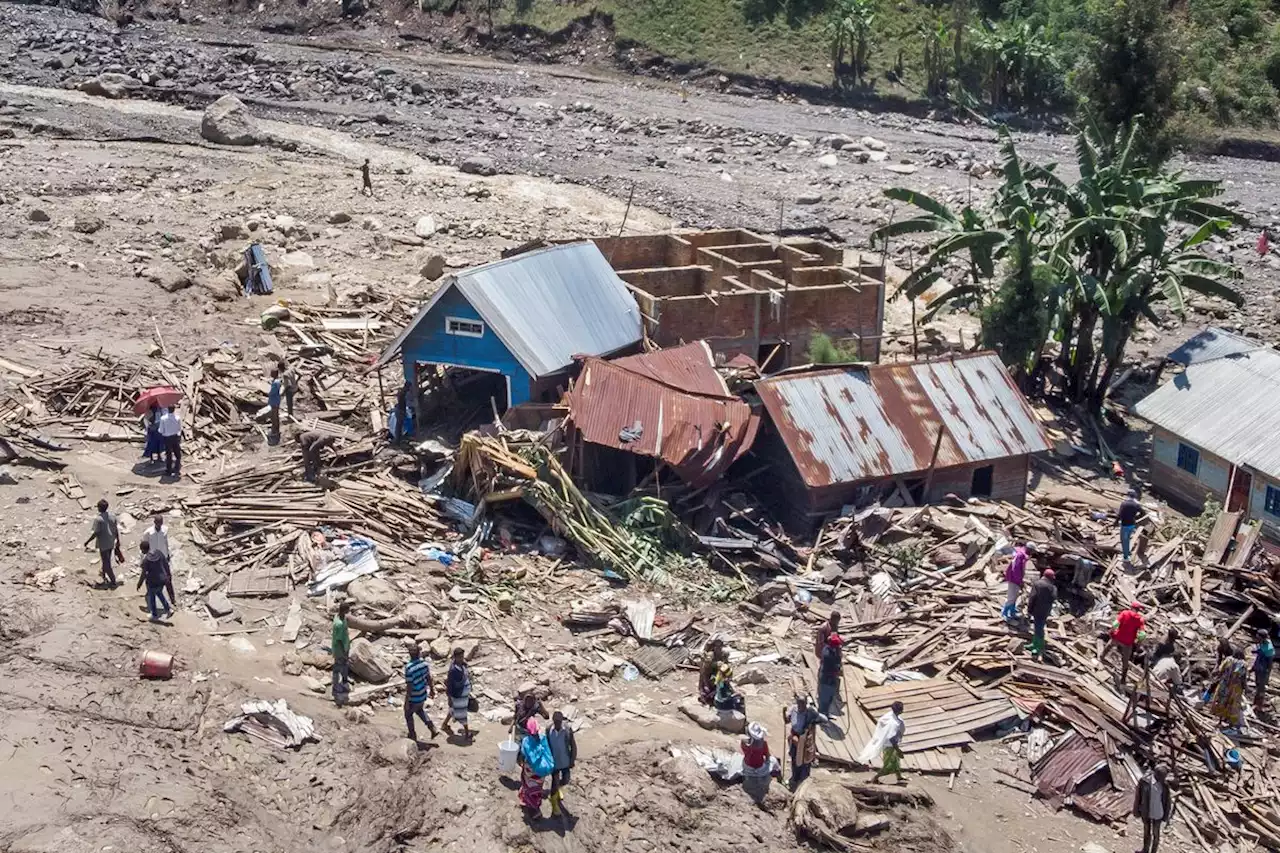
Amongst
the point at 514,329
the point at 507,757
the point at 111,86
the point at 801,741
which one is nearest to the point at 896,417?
the point at 514,329

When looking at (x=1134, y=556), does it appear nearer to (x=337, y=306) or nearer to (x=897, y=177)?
(x=337, y=306)

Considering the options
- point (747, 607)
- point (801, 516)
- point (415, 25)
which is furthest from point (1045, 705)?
point (415, 25)

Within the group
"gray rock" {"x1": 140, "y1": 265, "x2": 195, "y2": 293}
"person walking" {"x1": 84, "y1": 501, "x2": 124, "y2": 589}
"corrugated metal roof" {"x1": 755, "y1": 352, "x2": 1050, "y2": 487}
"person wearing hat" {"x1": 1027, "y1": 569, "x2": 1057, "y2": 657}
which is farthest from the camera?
"gray rock" {"x1": 140, "y1": 265, "x2": 195, "y2": 293}

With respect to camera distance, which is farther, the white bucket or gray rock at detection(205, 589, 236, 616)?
gray rock at detection(205, 589, 236, 616)

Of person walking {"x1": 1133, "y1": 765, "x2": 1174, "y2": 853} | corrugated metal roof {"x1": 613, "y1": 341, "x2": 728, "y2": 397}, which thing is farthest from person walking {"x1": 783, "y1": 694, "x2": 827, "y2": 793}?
corrugated metal roof {"x1": 613, "y1": 341, "x2": 728, "y2": 397}

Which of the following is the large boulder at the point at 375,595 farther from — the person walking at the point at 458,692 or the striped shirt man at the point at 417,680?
the striped shirt man at the point at 417,680

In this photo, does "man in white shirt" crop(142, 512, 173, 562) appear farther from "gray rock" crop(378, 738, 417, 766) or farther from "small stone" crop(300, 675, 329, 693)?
"gray rock" crop(378, 738, 417, 766)
